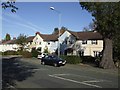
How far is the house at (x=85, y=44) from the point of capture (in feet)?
223

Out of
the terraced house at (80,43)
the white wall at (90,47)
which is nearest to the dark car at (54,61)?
the terraced house at (80,43)

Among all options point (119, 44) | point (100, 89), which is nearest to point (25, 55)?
point (119, 44)

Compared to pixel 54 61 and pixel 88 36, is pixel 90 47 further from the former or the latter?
pixel 54 61

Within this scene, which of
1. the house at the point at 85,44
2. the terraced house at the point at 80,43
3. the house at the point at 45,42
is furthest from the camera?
the house at the point at 45,42

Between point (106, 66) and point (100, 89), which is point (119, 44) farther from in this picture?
point (100, 89)

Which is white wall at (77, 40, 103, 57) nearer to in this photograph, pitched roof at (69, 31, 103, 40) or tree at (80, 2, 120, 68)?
pitched roof at (69, 31, 103, 40)

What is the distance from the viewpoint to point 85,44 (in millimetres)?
69375

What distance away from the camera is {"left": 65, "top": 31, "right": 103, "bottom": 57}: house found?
6794cm

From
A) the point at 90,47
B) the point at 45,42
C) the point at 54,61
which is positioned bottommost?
the point at 54,61

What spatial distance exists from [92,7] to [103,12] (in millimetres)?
1406

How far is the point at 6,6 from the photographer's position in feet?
24.8

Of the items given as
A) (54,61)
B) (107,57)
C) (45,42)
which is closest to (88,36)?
(45,42)

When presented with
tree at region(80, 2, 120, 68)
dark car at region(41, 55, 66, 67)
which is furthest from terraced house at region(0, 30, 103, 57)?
tree at region(80, 2, 120, 68)

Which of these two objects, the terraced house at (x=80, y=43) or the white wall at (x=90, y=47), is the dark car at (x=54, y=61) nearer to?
the terraced house at (x=80, y=43)
